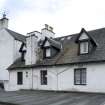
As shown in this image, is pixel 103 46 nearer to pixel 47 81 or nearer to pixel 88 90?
pixel 88 90

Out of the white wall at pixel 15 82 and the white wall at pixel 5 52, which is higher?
the white wall at pixel 5 52

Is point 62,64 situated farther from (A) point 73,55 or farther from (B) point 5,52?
(B) point 5,52

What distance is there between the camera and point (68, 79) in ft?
57.0

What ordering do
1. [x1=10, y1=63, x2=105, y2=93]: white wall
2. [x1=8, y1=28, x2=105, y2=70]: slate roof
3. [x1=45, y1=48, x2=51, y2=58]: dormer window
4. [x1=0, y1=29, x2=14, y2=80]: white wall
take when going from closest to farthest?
[x1=10, y1=63, x2=105, y2=93]: white wall, [x1=8, y1=28, x2=105, y2=70]: slate roof, [x1=45, y1=48, x2=51, y2=58]: dormer window, [x1=0, y1=29, x2=14, y2=80]: white wall

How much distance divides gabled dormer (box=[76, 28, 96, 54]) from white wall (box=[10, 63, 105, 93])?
1.73 metres

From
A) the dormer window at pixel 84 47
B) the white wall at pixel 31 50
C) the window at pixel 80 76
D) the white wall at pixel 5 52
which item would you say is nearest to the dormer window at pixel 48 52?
the white wall at pixel 31 50

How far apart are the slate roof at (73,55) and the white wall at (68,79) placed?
512 millimetres

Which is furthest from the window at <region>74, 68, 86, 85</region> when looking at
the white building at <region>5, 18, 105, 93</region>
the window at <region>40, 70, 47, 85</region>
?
the window at <region>40, 70, 47, 85</region>

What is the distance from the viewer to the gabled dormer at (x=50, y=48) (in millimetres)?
19922

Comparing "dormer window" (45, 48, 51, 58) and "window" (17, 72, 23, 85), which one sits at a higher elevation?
"dormer window" (45, 48, 51, 58)

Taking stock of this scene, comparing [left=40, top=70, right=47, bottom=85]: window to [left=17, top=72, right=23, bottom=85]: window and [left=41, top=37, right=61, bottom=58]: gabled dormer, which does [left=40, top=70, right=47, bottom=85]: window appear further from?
[left=17, top=72, right=23, bottom=85]: window

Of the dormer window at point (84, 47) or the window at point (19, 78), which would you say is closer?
the dormer window at point (84, 47)

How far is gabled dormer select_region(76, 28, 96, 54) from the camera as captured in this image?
17156 mm

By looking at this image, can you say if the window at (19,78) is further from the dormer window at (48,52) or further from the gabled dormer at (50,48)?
the dormer window at (48,52)
